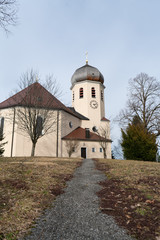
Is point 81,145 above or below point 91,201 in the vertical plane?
above

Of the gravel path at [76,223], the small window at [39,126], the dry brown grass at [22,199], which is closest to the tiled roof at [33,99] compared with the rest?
Result: the small window at [39,126]

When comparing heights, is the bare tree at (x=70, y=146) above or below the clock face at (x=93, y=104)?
below

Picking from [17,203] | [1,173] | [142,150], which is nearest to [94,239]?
[17,203]

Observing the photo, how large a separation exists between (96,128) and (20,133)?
14055 mm

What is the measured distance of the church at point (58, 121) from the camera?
2091 cm

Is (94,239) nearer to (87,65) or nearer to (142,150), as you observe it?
(142,150)

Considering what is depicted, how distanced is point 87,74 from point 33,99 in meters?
14.8

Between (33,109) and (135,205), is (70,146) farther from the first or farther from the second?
(135,205)

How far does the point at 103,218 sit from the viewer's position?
3906 mm

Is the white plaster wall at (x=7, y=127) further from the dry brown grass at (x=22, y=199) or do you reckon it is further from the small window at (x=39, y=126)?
the dry brown grass at (x=22, y=199)

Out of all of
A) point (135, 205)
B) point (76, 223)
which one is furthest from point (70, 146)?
point (76, 223)

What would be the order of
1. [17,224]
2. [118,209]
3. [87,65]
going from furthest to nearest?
[87,65]
[118,209]
[17,224]

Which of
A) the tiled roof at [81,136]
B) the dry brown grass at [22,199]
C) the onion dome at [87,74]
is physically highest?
the onion dome at [87,74]

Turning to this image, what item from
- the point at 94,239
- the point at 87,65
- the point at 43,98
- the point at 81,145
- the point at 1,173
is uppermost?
the point at 87,65
